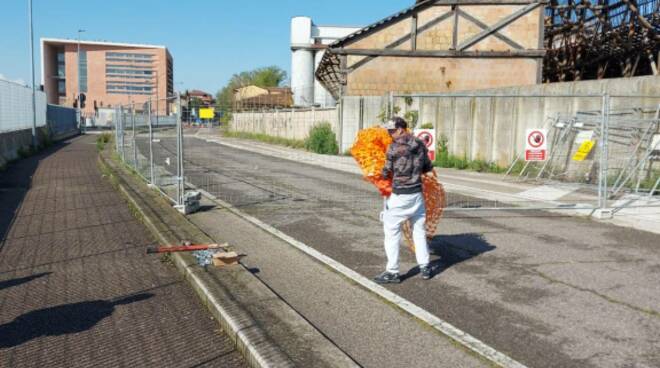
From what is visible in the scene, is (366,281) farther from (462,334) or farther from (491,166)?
(491,166)

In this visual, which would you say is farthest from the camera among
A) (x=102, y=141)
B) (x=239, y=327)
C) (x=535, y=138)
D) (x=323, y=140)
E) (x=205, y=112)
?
(x=102, y=141)

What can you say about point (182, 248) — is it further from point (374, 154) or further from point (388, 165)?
point (388, 165)

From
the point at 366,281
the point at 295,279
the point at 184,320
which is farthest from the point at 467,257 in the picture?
the point at 184,320

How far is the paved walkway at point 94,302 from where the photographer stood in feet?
14.9

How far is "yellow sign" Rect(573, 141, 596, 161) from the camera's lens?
14.4 metres

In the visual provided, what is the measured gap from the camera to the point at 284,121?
38469mm

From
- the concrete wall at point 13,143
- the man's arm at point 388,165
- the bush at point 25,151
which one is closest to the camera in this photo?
the man's arm at point 388,165

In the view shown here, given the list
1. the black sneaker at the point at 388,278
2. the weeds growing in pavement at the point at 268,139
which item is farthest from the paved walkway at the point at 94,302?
the weeds growing in pavement at the point at 268,139

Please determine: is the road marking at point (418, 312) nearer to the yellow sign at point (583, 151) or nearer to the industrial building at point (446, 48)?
the yellow sign at point (583, 151)

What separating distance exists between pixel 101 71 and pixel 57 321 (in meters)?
152

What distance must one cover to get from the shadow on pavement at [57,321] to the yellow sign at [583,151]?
39.1 feet

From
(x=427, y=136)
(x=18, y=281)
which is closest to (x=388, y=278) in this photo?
(x=18, y=281)

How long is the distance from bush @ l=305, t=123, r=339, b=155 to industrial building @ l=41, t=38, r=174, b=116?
11445 cm

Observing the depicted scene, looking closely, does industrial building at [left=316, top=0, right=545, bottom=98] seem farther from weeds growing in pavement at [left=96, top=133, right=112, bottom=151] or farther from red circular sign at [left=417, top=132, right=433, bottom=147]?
red circular sign at [left=417, top=132, right=433, bottom=147]
